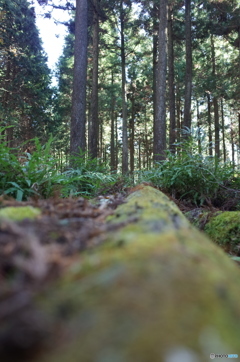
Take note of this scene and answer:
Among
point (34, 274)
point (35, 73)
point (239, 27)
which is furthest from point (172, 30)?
point (34, 274)

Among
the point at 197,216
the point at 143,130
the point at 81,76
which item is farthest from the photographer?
the point at 143,130

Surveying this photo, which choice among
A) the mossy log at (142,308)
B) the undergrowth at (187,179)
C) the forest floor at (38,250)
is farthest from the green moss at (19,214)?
the undergrowth at (187,179)

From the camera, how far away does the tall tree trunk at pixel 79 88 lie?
8844mm

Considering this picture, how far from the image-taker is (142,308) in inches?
21.2

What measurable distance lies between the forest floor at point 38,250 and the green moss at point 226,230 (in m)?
1.90

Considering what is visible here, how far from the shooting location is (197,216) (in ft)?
11.1

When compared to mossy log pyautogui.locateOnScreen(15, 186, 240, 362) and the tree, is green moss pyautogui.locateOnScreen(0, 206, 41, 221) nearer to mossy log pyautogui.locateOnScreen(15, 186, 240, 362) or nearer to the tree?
mossy log pyautogui.locateOnScreen(15, 186, 240, 362)

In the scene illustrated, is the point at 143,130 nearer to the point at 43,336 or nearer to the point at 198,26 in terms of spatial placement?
the point at 198,26

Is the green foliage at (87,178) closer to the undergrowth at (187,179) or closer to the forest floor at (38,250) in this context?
the undergrowth at (187,179)

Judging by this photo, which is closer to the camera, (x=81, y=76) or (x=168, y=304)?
(x=168, y=304)

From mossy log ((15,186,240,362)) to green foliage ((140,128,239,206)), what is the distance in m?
3.72

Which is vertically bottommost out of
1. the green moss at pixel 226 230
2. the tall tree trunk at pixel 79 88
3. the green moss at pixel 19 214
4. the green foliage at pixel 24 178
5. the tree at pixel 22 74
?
the green moss at pixel 226 230

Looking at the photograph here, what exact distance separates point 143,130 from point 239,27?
18.1 metres

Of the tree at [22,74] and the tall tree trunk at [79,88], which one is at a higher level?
the tree at [22,74]
